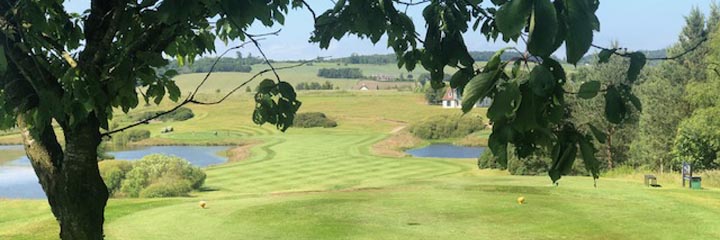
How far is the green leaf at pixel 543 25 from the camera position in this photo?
1.06m

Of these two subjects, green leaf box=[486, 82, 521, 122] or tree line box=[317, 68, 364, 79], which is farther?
tree line box=[317, 68, 364, 79]

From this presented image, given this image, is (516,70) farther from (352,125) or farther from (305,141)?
(352,125)

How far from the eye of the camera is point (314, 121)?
256ft

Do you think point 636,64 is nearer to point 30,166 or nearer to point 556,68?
point 556,68

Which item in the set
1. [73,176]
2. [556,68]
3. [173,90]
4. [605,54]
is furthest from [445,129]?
[556,68]

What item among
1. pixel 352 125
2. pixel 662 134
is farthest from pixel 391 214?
pixel 352 125

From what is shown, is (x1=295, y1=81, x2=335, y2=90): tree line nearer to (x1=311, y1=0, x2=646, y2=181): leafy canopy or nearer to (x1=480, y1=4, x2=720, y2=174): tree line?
(x1=480, y1=4, x2=720, y2=174): tree line

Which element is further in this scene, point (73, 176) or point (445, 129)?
point (445, 129)

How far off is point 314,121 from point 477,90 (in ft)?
252

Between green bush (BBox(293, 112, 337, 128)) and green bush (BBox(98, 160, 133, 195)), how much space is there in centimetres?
4701

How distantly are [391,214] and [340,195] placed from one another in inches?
97.7

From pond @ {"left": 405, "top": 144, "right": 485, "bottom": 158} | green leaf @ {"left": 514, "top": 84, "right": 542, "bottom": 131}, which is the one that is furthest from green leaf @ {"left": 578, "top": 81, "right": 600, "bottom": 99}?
pond @ {"left": 405, "top": 144, "right": 485, "bottom": 158}

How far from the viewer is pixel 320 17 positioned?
2432 mm

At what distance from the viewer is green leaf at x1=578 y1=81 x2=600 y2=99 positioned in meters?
Result: 1.45
